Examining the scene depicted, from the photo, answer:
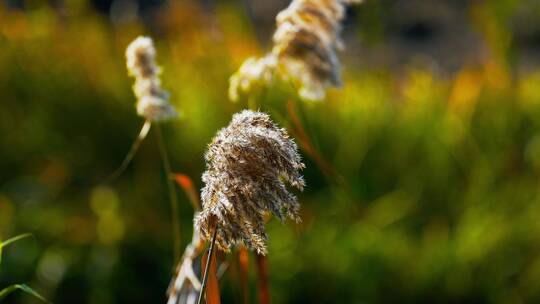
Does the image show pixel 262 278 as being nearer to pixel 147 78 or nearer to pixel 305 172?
pixel 147 78

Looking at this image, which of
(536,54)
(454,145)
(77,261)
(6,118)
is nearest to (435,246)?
(454,145)

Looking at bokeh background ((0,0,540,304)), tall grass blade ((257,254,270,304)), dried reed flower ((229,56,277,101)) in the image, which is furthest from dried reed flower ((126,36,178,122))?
bokeh background ((0,0,540,304))

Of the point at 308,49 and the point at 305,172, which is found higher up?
the point at 305,172

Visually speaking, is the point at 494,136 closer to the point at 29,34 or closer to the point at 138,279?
the point at 138,279

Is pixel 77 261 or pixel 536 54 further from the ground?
pixel 536 54

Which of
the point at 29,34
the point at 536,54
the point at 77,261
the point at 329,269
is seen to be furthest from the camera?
the point at 536,54

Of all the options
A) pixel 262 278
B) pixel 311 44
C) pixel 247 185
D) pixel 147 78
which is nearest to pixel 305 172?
pixel 311 44

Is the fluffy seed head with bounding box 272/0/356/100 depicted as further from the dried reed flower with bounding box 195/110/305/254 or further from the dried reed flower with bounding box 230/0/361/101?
the dried reed flower with bounding box 195/110/305/254
